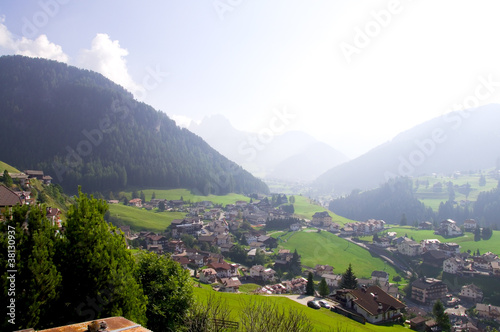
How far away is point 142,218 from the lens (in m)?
94.8

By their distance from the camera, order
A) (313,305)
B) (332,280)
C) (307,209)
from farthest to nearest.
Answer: (307,209) < (332,280) < (313,305)

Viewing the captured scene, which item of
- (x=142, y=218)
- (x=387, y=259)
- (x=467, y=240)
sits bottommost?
(x=387, y=259)

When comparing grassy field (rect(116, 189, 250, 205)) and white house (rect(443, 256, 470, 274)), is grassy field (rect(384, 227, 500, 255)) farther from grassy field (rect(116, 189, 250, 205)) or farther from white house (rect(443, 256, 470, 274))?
grassy field (rect(116, 189, 250, 205))

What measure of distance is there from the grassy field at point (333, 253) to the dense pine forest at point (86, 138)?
7982 centimetres

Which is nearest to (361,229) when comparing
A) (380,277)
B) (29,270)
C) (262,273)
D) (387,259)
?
(387,259)

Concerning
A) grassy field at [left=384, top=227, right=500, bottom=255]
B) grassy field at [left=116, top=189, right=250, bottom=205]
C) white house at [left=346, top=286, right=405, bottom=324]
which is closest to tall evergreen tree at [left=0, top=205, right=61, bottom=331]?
white house at [left=346, top=286, right=405, bottom=324]

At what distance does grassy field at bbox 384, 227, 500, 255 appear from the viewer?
88000mm

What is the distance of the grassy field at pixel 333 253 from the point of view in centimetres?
7681

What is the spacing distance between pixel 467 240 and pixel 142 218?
10743cm

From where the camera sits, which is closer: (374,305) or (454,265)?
(374,305)

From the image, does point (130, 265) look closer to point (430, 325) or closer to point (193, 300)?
point (193, 300)

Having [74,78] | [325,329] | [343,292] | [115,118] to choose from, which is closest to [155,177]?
[115,118]

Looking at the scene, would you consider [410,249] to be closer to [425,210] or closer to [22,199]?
[425,210]

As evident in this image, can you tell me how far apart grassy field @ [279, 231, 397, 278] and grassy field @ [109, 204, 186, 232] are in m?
38.6
